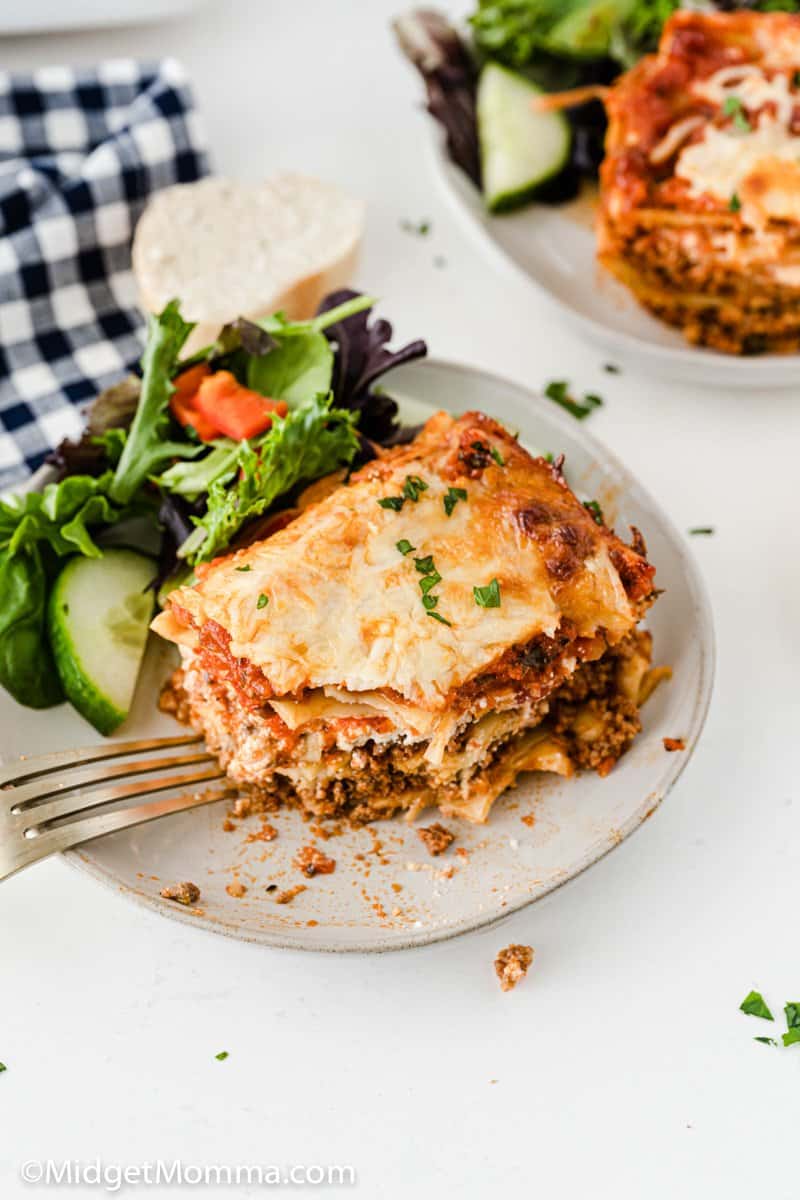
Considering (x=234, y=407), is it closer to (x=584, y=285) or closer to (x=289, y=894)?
(x=289, y=894)

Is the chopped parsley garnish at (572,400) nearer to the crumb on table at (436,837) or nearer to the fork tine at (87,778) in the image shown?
the crumb on table at (436,837)

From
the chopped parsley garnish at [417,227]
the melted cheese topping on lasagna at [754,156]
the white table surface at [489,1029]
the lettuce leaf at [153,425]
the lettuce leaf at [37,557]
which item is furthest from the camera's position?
the chopped parsley garnish at [417,227]

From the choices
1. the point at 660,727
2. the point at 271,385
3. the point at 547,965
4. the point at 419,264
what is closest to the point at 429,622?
the point at 660,727

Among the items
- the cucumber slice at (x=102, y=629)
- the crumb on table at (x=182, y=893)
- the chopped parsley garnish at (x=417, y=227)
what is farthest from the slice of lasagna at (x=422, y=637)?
the chopped parsley garnish at (x=417, y=227)

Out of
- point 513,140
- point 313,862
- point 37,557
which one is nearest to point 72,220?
point 513,140

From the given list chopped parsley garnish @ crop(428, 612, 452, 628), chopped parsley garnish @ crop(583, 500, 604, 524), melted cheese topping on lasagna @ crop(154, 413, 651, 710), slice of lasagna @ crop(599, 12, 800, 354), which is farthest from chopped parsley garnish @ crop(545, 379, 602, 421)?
chopped parsley garnish @ crop(428, 612, 452, 628)

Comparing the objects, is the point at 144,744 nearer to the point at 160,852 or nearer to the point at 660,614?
the point at 160,852
